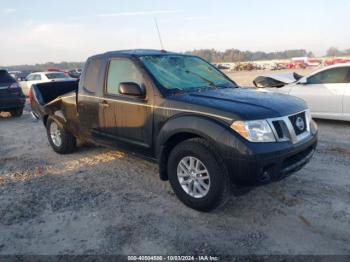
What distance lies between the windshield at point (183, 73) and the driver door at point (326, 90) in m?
4.11

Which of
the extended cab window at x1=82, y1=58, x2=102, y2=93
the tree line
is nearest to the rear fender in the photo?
the extended cab window at x1=82, y1=58, x2=102, y2=93

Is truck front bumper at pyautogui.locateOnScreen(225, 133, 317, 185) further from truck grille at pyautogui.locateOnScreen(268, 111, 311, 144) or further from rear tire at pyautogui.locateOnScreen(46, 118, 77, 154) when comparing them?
rear tire at pyautogui.locateOnScreen(46, 118, 77, 154)

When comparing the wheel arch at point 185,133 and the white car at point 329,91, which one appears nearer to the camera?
the wheel arch at point 185,133

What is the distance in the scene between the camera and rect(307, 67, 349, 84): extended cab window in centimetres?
820

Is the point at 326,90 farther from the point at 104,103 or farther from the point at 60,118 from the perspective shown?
the point at 60,118

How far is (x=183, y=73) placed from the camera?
4781 mm

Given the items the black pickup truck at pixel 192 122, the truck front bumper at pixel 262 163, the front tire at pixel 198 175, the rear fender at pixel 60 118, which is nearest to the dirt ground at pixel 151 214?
Result: the front tire at pixel 198 175

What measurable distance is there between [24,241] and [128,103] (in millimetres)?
2049

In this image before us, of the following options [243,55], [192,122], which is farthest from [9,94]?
[243,55]

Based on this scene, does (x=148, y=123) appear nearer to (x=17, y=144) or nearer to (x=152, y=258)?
(x=152, y=258)

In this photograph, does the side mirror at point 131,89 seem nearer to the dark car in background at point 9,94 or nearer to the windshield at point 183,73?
the windshield at point 183,73

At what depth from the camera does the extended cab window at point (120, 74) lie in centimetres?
459

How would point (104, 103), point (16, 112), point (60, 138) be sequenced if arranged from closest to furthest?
point (104, 103)
point (60, 138)
point (16, 112)

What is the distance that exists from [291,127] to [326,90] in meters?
5.22
